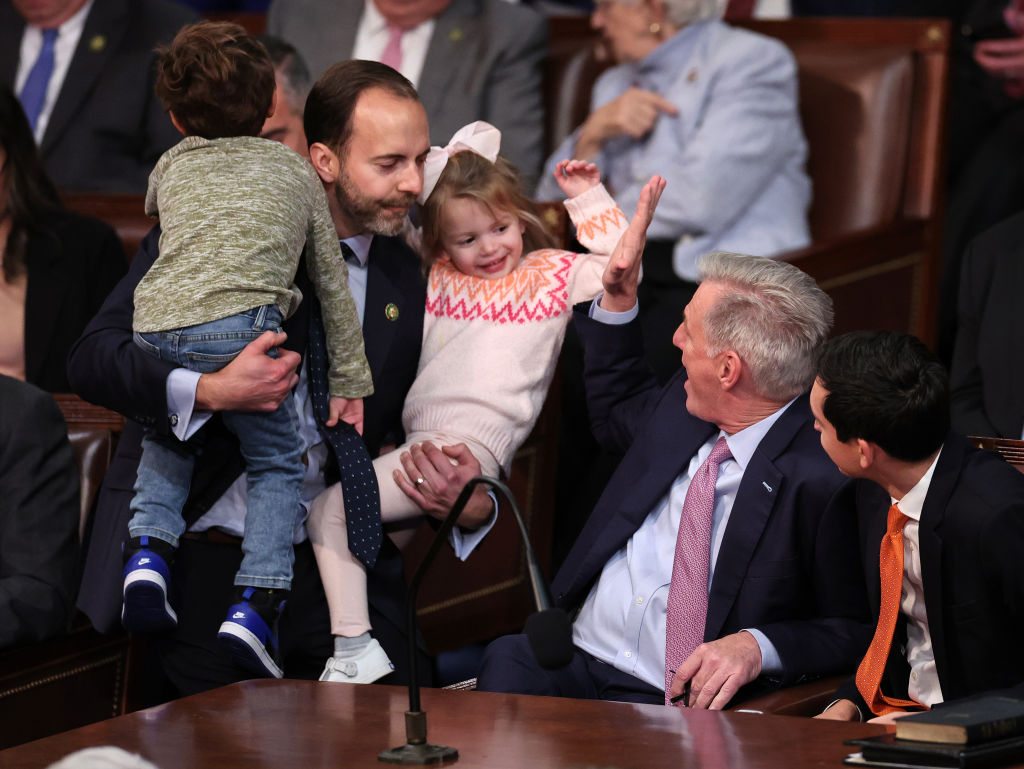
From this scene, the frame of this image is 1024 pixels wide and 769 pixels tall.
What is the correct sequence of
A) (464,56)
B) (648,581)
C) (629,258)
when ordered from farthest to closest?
(464,56), (629,258), (648,581)

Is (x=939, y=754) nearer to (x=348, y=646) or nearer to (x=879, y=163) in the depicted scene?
(x=348, y=646)

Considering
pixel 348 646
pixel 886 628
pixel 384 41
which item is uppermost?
pixel 384 41

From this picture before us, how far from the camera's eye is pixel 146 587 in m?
2.62

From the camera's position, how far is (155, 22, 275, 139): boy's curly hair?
262cm

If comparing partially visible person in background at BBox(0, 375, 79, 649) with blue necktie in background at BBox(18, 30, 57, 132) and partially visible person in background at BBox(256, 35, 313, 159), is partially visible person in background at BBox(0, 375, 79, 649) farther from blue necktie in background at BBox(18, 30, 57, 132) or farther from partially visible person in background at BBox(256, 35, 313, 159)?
blue necktie in background at BBox(18, 30, 57, 132)

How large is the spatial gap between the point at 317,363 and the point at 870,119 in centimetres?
214

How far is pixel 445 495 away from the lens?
113 inches

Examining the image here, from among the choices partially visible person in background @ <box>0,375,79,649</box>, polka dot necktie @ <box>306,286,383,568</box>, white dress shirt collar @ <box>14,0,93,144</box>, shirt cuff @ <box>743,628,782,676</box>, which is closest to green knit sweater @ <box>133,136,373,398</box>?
polka dot necktie @ <box>306,286,383,568</box>

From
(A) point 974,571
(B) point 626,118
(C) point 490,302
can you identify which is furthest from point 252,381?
(B) point 626,118

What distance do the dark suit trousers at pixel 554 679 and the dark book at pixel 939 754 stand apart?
37.0 inches

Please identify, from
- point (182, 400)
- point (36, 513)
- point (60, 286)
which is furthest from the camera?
point (60, 286)

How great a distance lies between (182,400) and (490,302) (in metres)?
0.72

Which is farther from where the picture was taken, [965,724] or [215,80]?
[215,80]

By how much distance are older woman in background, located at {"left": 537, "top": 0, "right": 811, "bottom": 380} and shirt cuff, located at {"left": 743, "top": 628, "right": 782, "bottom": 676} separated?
5.21ft
